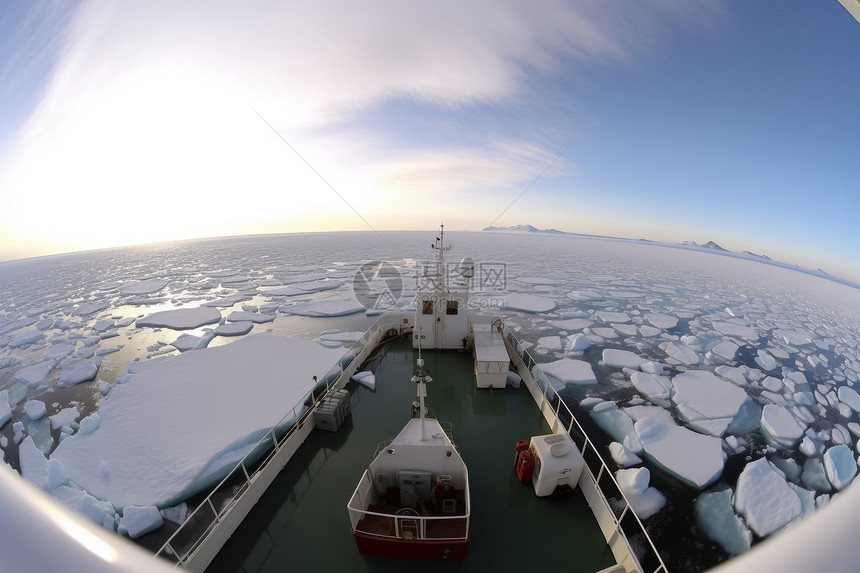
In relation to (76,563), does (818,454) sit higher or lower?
lower

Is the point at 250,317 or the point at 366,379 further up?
the point at 366,379

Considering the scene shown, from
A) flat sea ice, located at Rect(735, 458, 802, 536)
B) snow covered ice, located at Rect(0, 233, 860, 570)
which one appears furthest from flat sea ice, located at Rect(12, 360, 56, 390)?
flat sea ice, located at Rect(735, 458, 802, 536)

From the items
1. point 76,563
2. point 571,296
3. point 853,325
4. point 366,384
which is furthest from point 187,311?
point 853,325

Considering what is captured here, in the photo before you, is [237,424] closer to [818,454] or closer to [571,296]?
[818,454]

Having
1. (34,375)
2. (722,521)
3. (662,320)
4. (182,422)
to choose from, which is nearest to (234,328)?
(34,375)

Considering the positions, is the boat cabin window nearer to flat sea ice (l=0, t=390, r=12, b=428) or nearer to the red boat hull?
the red boat hull

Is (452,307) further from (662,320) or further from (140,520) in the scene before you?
(662,320)

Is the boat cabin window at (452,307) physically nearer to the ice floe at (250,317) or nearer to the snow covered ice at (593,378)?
the snow covered ice at (593,378)
